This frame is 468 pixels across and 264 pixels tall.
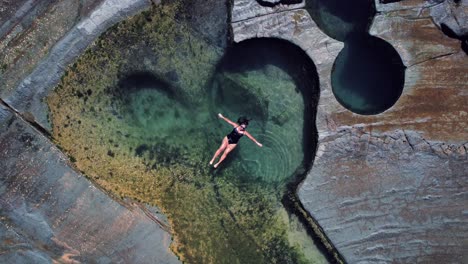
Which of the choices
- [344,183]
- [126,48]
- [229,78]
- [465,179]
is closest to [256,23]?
[229,78]

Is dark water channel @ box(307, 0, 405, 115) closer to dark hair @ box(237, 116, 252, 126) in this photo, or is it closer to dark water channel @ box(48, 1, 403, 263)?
dark water channel @ box(48, 1, 403, 263)

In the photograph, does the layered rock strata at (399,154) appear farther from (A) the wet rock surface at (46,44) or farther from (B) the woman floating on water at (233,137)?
(A) the wet rock surface at (46,44)

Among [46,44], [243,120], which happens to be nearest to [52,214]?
[46,44]

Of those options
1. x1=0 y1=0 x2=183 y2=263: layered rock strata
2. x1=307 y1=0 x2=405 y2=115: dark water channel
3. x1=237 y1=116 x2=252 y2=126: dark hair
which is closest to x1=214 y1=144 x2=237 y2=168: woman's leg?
x1=237 y1=116 x2=252 y2=126: dark hair

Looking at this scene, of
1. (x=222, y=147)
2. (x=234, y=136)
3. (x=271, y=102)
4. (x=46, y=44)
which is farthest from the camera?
(x=271, y=102)

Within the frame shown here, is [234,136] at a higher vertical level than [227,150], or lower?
higher

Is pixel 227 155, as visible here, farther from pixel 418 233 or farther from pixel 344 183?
pixel 418 233

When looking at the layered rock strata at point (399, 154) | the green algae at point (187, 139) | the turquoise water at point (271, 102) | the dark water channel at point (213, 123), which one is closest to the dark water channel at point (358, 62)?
the dark water channel at point (213, 123)

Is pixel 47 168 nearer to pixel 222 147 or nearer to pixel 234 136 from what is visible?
pixel 222 147
